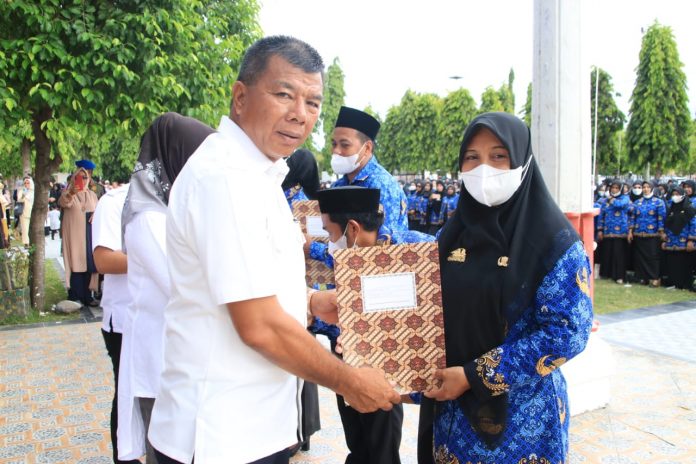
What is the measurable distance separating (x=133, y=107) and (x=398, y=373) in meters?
6.15

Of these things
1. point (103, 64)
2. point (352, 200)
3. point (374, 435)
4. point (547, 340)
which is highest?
Result: point (103, 64)

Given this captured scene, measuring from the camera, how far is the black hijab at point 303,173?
4.29 metres

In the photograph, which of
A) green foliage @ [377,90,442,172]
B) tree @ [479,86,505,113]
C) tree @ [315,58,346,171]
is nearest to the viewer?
tree @ [479,86,505,113]

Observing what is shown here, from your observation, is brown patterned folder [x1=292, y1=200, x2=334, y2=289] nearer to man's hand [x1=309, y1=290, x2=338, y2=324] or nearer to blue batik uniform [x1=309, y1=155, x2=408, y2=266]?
blue batik uniform [x1=309, y1=155, x2=408, y2=266]

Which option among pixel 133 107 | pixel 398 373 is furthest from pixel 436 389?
pixel 133 107

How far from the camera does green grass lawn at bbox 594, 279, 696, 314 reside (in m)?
9.25

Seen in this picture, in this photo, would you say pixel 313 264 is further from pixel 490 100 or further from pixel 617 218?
pixel 490 100

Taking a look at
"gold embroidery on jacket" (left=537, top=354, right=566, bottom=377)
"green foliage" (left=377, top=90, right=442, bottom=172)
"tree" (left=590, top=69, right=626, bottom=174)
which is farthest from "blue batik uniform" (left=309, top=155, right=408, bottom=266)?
"green foliage" (left=377, top=90, right=442, bottom=172)

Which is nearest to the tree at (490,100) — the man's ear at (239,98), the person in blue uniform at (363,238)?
the person in blue uniform at (363,238)

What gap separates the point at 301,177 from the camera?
4.30 metres

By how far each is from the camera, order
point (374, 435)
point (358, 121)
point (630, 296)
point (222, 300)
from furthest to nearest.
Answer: point (630, 296), point (358, 121), point (374, 435), point (222, 300)

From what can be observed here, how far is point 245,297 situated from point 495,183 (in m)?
1.06

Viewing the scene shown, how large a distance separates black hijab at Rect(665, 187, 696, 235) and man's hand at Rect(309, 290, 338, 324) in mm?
10748

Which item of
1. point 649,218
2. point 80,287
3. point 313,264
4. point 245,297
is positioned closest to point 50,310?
point 80,287
